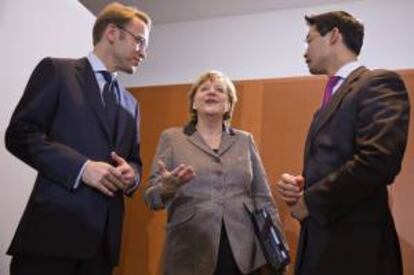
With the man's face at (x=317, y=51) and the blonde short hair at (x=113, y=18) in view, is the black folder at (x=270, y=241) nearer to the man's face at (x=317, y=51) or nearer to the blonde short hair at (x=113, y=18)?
the man's face at (x=317, y=51)

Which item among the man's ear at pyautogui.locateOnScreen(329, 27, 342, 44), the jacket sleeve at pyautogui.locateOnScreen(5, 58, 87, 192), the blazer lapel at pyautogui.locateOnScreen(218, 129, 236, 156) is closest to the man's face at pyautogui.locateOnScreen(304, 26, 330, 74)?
the man's ear at pyautogui.locateOnScreen(329, 27, 342, 44)

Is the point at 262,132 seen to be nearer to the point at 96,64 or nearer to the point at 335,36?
the point at 335,36

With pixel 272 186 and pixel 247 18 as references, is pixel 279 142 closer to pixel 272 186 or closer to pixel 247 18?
pixel 272 186

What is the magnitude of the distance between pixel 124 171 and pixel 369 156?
731 millimetres

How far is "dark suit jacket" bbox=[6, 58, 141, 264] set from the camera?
141cm

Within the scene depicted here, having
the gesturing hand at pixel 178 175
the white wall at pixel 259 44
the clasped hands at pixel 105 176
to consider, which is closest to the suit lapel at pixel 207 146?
the gesturing hand at pixel 178 175

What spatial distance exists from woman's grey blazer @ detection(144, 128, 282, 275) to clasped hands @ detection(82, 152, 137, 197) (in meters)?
0.39

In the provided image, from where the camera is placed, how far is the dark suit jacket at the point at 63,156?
1407mm

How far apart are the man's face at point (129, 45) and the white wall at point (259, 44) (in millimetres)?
1576

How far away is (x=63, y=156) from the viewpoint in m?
1.44

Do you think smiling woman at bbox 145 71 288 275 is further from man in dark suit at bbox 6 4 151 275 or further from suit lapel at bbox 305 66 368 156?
suit lapel at bbox 305 66 368 156

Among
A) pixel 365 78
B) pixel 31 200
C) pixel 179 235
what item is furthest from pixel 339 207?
pixel 31 200

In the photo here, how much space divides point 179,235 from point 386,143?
3.04 ft

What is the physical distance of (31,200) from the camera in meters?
1.45
